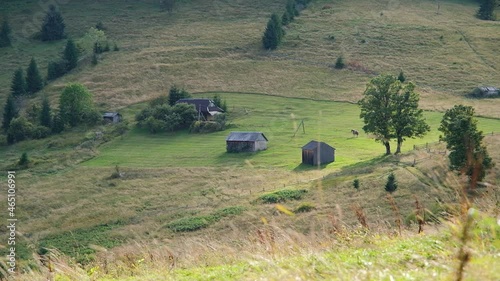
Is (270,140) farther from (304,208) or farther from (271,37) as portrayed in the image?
(271,37)

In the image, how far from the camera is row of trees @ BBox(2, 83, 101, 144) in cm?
7981

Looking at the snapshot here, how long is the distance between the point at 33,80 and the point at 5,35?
28.9m

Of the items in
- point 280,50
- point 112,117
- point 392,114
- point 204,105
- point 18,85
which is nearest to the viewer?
point 392,114

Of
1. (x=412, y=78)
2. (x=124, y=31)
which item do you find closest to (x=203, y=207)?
(x=412, y=78)

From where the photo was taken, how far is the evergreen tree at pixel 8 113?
8447cm

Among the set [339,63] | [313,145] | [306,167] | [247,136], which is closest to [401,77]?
[339,63]

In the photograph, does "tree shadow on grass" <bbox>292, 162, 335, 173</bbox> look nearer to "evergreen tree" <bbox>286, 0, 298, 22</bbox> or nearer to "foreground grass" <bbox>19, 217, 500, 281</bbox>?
"foreground grass" <bbox>19, 217, 500, 281</bbox>

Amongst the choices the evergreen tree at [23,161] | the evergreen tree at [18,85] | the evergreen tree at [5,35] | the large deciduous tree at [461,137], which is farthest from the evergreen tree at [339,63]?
the evergreen tree at [5,35]

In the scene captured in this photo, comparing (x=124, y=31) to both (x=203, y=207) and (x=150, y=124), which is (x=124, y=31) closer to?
(x=150, y=124)

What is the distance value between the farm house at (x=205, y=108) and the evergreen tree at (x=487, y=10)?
214 feet

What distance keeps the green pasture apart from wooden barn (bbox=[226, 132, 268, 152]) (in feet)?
3.10

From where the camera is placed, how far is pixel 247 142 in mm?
67938

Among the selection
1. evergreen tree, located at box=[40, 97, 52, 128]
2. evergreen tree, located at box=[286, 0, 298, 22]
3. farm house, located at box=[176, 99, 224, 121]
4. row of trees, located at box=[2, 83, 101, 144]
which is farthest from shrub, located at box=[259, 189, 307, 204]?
evergreen tree, located at box=[286, 0, 298, 22]

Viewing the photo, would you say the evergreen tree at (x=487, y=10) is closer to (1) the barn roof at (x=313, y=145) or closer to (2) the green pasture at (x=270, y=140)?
(2) the green pasture at (x=270, y=140)
